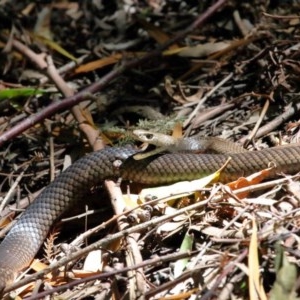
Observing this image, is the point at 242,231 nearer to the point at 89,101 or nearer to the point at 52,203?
the point at 52,203

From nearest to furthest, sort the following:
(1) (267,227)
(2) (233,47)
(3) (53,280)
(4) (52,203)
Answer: (1) (267,227) < (3) (53,280) < (4) (52,203) < (2) (233,47)

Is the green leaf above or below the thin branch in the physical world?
above

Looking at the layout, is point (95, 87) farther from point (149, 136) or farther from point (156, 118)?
point (149, 136)

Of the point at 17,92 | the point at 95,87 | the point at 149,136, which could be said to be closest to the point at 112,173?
the point at 149,136

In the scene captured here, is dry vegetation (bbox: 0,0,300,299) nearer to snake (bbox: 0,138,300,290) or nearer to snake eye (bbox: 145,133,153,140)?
snake (bbox: 0,138,300,290)

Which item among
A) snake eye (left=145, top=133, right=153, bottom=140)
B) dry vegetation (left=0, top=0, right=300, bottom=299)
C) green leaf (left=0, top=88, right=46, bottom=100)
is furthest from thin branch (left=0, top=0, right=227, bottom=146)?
snake eye (left=145, top=133, right=153, bottom=140)

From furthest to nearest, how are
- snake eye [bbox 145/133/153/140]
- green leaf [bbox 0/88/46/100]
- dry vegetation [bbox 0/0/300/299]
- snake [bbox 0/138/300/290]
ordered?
green leaf [bbox 0/88/46/100] < snake eye [bbox 145/133/153/140] < snake [bbox 0/138/300/290] < dry vegetation [bbox 0/0/300/299]

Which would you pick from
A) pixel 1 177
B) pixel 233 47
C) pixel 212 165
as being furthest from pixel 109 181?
pixel 233 47
